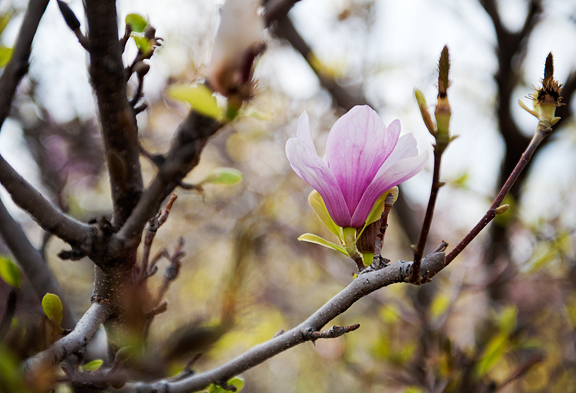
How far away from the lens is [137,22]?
46cm

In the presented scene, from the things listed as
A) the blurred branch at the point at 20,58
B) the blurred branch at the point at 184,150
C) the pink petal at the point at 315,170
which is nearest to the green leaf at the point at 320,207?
the pink petal at the point at 315,170

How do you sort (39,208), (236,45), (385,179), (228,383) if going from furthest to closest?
(228,383) → (385,179) → (39,208) → (236,45)

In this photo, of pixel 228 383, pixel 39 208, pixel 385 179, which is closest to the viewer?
pixel 39 208

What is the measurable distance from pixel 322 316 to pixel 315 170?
0.62 ft

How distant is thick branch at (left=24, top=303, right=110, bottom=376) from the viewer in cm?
36

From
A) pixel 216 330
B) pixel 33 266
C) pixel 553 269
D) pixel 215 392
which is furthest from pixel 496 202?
pixel 553 269

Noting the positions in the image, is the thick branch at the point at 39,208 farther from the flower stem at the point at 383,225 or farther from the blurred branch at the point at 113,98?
the flower stem at the point at 383,225

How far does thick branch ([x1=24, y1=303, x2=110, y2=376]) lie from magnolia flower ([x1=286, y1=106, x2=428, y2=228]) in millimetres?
312

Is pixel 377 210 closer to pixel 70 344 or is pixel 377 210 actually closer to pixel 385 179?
pixel 385 179

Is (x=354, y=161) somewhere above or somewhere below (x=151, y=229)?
above

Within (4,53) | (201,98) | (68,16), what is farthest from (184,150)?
(4,53)

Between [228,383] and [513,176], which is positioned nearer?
[513,176]

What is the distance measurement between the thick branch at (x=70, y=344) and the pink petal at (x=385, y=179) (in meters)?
0.35

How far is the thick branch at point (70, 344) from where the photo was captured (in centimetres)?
36
